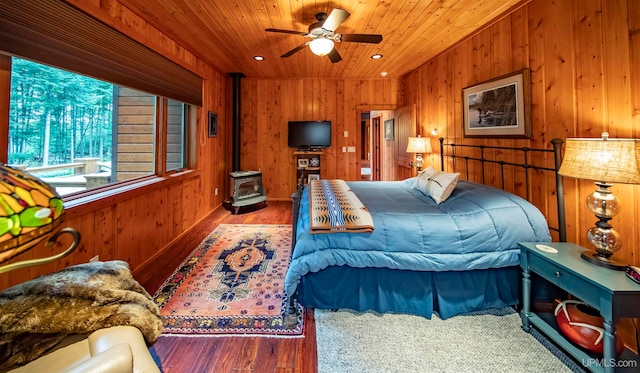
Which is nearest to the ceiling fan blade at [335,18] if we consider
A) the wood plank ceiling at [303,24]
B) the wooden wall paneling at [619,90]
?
the wood plank ceiling at [303,24]

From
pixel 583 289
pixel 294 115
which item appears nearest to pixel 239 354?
pixel 583 289

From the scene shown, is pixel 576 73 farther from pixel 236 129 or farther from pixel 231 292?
pixel 236 129

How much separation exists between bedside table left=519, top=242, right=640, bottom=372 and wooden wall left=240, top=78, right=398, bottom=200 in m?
4.34

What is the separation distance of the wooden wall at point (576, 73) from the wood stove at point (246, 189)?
12.9 ft

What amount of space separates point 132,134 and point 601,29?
13.9 feet

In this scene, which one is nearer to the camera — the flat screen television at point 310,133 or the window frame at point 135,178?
the window frame at point 135,178

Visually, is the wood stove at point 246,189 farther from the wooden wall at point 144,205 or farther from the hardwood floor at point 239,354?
the hardwood floor at point 239,354

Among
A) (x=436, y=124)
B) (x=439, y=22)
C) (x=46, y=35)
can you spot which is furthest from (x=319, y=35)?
(x=436, y=124)

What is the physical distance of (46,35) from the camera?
1.82 m

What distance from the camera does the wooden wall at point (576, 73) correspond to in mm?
1757

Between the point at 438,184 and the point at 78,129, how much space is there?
3.32 metres

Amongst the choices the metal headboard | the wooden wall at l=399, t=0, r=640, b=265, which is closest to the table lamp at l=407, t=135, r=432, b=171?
the metal headboard

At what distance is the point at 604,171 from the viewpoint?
4.88ft

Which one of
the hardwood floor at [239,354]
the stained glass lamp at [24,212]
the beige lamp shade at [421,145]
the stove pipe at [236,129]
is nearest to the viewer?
the stained glass lamp at [24,212]
